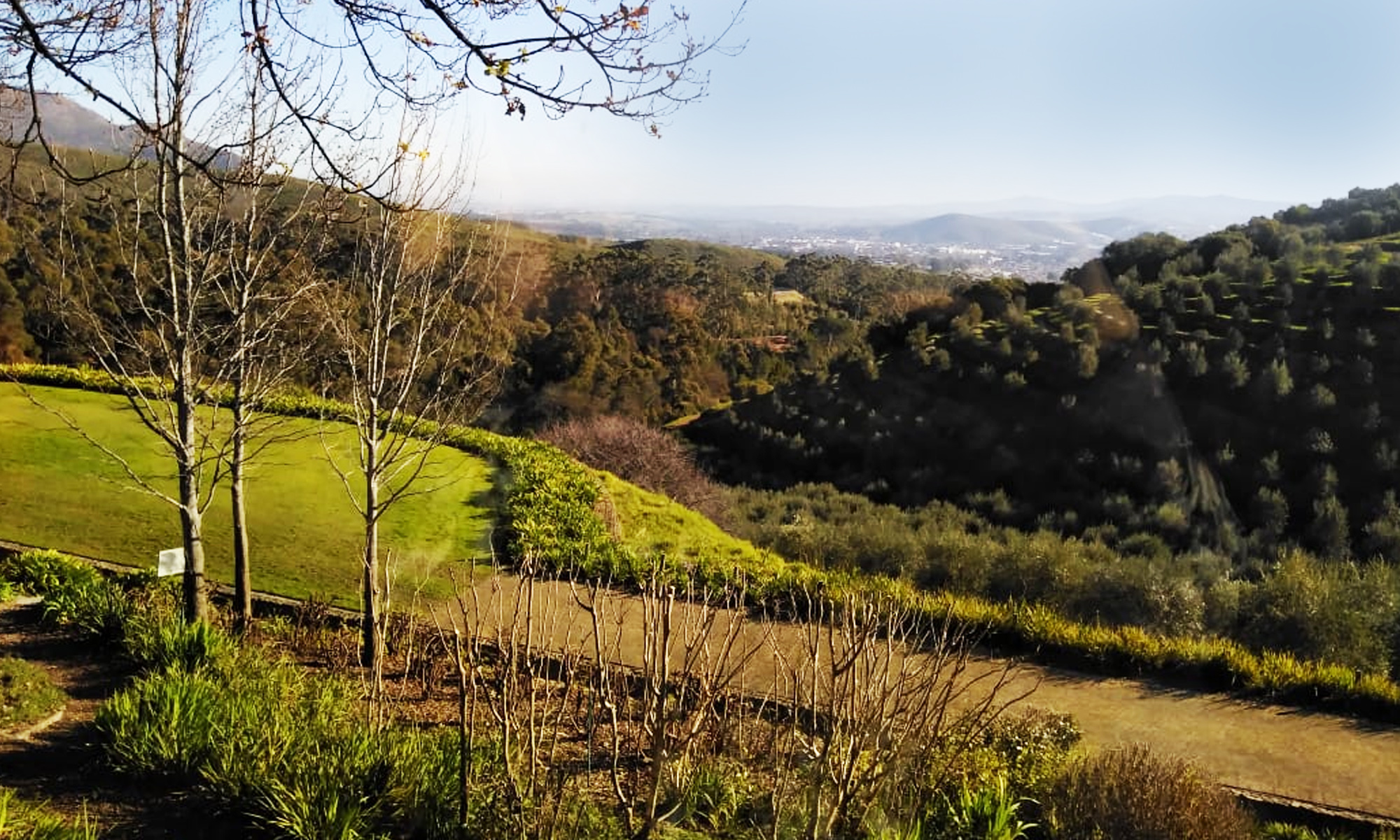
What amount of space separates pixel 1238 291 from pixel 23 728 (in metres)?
30.8

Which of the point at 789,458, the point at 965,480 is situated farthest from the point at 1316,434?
the point at 789,458

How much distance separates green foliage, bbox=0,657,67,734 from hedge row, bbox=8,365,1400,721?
7.05 ft

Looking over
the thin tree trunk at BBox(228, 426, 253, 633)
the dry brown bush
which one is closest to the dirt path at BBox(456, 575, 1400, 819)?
the thin tree trunk at BBox(228, 426, 253, 633)

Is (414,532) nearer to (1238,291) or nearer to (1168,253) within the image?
(1238,291)

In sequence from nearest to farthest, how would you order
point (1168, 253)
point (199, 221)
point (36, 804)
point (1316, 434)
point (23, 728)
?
1. point (36, 804)
2. point (23, 728)
3. point (199, 221)
4. point (1316, 434)
5. point (1168, 253)

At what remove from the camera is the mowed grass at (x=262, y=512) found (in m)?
10.0

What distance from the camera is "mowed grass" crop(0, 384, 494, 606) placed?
10039 mm

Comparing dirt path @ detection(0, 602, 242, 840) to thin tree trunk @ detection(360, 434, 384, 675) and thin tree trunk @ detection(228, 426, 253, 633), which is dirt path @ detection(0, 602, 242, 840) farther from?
thin tree trunk @ detection(360, 434, 384, 675)

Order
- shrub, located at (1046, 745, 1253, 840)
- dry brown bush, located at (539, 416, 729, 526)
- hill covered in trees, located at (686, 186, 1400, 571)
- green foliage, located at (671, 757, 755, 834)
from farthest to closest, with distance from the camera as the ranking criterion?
hill covered in trees, located at (686, 186, 1400, 571)
dry brown bush, located at (539, 416, 729, 526)
shrub, located at (1046, 745, 1253, 840)
green foliage, located at (671, 757, 755, 834)

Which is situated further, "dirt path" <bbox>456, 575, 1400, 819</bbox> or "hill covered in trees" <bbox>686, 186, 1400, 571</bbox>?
"hill covered in trees" <bbox>686, 186, 1400, 571</bbox>

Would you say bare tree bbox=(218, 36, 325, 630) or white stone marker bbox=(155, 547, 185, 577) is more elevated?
bare tree bbox=(218, 36, 325, 630)

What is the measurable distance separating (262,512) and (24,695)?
607cm

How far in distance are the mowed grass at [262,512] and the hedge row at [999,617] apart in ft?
2.56

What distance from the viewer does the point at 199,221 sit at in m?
6.89
